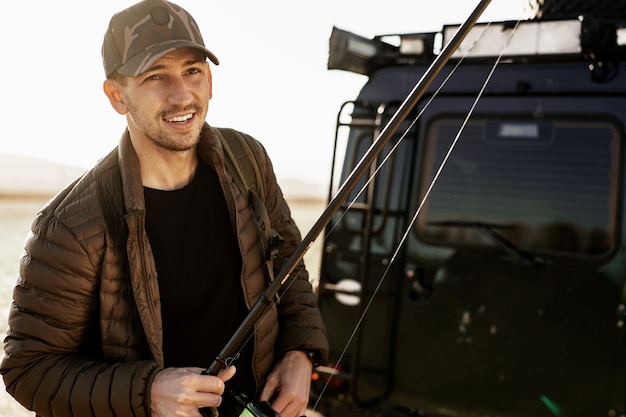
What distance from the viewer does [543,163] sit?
13.0 feet

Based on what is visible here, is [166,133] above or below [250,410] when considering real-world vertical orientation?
above

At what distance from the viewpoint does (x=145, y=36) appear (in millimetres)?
2334

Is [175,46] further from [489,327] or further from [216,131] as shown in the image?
[489,327]

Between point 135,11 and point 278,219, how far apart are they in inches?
35.9

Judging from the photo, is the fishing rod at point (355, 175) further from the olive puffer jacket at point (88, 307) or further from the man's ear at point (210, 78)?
the man's ear at point (210, 78)

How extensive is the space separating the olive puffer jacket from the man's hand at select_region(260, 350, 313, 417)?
17.3 inches

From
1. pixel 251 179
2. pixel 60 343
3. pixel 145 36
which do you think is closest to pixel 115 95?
pixel 145 36

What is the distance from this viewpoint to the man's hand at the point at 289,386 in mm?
2473

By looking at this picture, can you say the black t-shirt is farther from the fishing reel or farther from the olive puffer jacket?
the fishing reel

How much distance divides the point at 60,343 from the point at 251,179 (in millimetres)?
867

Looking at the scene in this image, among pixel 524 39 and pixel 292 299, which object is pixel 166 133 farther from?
pixel 524 39

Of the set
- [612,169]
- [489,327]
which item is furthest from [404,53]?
[489,327]

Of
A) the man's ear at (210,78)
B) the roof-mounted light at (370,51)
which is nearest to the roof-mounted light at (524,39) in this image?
the roof-mounted light at (370,51)

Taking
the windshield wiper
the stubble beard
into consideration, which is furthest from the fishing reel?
the windshield wiper
